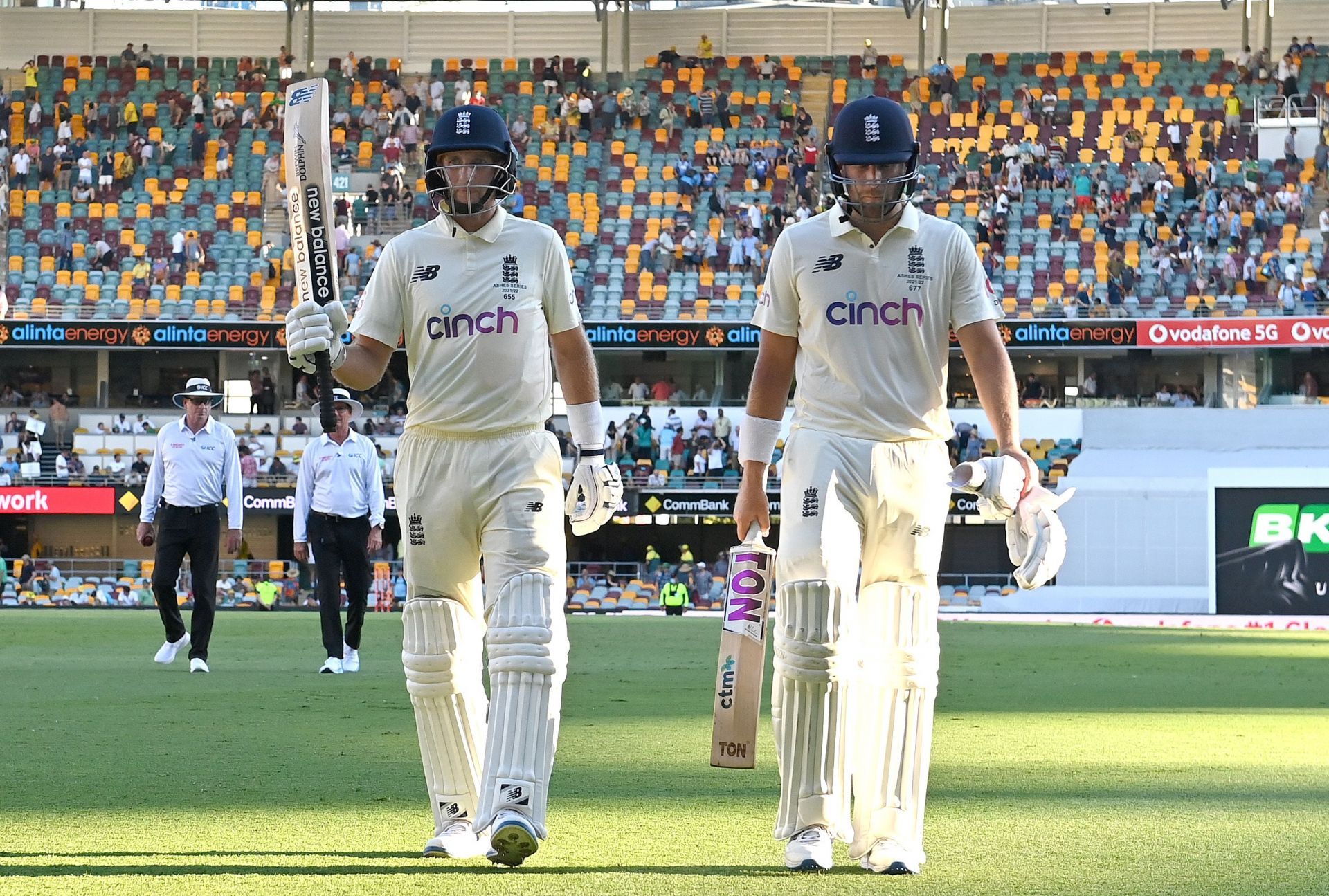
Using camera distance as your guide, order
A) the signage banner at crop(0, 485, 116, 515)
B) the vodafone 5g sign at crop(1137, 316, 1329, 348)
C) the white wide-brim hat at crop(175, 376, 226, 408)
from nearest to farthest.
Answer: the white wide-brim hat at crop(175, 376, 226, 408), the signage banner at crop(0, 485, 116, 515), the vodafone 5g sign at crop(1137, 316, 1329, 348)

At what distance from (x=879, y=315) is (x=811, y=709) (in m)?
1.29

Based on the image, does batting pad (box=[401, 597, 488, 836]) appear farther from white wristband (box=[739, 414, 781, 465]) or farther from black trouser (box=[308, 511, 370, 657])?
black trouser (box=[308, 511, 370, 657])

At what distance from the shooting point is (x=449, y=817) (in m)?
5.76

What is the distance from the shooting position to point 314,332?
5633 millimetres

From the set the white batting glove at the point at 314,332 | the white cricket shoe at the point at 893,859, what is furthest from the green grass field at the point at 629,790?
the white batting glove at the point at 314,332

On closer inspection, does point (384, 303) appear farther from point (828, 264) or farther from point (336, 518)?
point (336, 518)

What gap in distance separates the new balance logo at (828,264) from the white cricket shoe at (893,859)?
1821mm

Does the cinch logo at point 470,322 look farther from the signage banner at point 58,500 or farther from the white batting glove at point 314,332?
the signage banner at point 58,500

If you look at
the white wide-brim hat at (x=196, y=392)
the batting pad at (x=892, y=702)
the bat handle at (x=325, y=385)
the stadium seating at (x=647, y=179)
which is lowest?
the batting pad at (x=892, y=702)

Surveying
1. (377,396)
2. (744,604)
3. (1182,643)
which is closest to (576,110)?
(377,396)

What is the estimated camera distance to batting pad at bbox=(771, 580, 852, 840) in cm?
555

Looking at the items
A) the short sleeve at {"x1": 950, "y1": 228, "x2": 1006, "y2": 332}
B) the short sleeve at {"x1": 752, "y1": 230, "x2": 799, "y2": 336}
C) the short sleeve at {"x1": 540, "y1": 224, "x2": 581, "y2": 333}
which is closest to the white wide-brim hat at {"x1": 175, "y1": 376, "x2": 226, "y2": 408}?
the short sleeve at {"x1": 540, "y1": 224, "x2": 581, "y2": 333}

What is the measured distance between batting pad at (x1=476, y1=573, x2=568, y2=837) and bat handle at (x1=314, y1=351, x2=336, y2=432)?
922 millimetres

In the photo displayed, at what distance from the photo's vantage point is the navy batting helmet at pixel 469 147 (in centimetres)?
588
